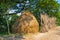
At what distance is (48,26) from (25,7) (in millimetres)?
2397

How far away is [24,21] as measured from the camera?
14.1 meters

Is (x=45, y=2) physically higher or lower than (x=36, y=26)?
higher

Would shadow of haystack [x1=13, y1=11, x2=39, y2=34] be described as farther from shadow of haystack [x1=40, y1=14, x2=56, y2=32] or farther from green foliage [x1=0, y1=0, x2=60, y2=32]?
green foliage [x1=0, y1=0, x2=60, y2=32]

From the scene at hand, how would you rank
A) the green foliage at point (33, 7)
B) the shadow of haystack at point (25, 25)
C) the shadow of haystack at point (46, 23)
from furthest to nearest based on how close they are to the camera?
the shadow of haystack at point (46, 23), the shadow of haystack at point (25, 25), the green foliage at point (33, 7)

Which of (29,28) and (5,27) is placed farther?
(5,27)

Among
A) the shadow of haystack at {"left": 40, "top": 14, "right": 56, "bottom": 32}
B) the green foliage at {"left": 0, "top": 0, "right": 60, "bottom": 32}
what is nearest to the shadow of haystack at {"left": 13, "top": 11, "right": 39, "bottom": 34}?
the shadow of haystack at {"left": 40, "top": 14, "right": 56, "bottom": 32}

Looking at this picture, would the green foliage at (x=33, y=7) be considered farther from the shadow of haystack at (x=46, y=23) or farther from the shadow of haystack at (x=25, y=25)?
the shadow of haystack at (x=25, y=25)

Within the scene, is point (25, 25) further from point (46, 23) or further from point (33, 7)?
point (46, 23)

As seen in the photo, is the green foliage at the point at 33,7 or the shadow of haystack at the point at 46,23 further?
the shadow of haystack at the point at 46,23

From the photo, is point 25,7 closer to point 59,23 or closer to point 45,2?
point 45,2

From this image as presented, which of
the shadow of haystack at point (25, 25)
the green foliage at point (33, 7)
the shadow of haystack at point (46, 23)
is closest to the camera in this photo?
the green foliage at point (33, 7)

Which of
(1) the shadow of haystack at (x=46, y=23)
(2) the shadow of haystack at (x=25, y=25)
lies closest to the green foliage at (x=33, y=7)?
(1) the shadow of haystack at (x=46, y=23)

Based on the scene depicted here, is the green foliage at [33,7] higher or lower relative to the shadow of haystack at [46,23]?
higher

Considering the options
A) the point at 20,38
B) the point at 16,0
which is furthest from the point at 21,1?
the point at 20,38
